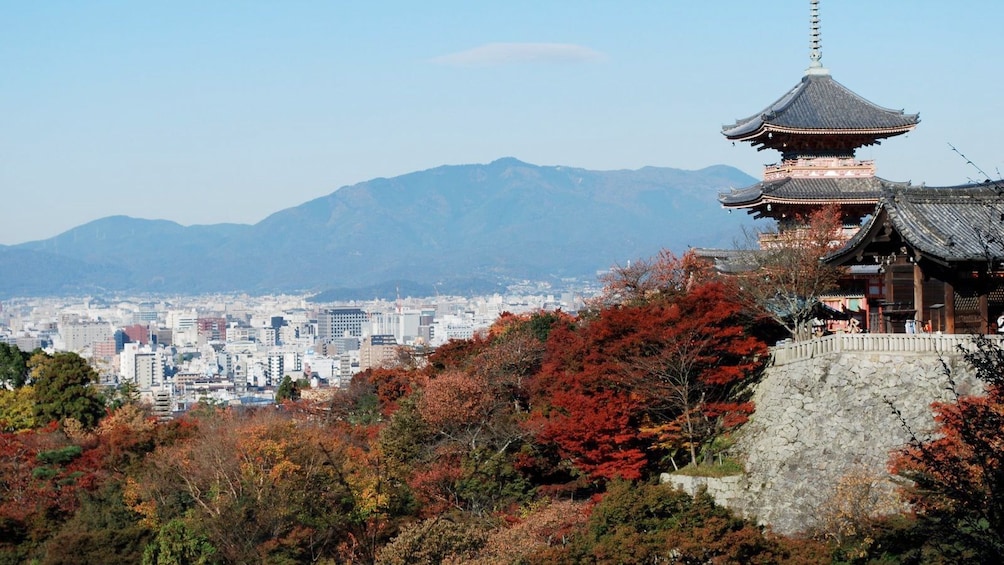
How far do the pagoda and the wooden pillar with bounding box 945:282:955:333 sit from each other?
23.3ft

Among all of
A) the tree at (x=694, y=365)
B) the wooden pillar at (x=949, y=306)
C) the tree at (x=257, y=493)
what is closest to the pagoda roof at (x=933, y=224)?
the wooden pillar at (x=949, y=306)

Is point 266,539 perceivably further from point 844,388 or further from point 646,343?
point 844,388

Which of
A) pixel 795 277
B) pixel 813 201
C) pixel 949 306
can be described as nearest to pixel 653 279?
pixel 813 201

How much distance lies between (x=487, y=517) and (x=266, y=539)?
350 centimetres

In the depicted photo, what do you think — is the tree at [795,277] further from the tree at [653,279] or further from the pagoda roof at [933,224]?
the tree at [653,279]

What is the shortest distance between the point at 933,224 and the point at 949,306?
104 cm

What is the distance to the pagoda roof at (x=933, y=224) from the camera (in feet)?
59.6

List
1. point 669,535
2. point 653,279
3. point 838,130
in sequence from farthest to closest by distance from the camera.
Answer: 1. point 653,279
2. point 838,130
3. point 669,535

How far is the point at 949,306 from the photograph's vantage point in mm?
18625

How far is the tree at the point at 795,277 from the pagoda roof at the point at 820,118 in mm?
2980

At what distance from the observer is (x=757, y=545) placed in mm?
17375

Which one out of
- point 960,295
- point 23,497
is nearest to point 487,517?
point 960,295

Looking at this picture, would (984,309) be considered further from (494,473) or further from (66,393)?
(66,393)

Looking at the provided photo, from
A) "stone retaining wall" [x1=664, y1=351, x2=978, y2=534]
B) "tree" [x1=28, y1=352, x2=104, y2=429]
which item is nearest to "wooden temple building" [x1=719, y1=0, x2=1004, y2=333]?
"stone retaining wall" [x1=664, y1=351, x2=978, y2=534]
